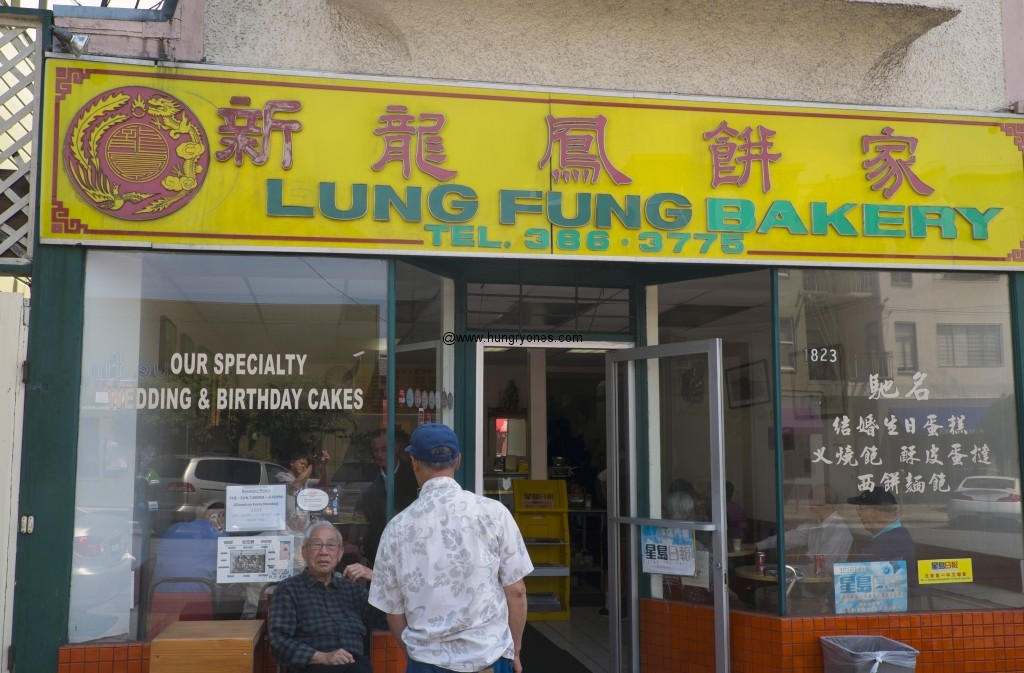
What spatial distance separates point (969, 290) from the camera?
5910 millimetres

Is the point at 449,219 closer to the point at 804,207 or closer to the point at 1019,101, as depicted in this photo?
the point at 804,207

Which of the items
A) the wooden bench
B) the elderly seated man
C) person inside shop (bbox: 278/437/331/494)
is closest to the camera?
the elderly seated man

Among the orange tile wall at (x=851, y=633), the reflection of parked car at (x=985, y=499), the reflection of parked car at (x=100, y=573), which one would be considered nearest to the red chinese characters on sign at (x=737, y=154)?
the reflection of parked car at (x=985, y=499)

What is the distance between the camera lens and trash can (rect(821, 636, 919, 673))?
5.09m

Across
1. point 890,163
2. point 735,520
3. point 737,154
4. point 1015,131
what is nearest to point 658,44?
point 737,154

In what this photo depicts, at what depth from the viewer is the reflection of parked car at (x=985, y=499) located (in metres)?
5.84

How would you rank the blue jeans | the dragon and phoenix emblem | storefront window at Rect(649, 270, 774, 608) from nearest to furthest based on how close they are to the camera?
the blue jeans → the dragon and phoenix emblem → storefront window at Rect(649, 270, 774, 608)

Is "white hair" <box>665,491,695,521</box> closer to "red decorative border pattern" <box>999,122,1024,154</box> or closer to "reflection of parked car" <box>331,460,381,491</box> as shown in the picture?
"reflection of parked car" <box>331,460,381,491</box>

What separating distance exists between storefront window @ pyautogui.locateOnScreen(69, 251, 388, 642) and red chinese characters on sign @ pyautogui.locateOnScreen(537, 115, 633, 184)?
1.26 metres

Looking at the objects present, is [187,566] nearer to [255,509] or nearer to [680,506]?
[255,509]

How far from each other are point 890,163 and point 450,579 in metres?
4.18

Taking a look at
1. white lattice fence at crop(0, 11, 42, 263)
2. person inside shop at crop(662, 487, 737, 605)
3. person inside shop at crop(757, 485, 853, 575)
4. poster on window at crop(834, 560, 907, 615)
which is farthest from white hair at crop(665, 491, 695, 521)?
white lattice fence at crop(0, 11, 42, 263)

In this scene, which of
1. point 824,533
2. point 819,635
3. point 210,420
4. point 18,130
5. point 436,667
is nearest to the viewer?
point 436,667

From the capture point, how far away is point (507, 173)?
5.34 meters
